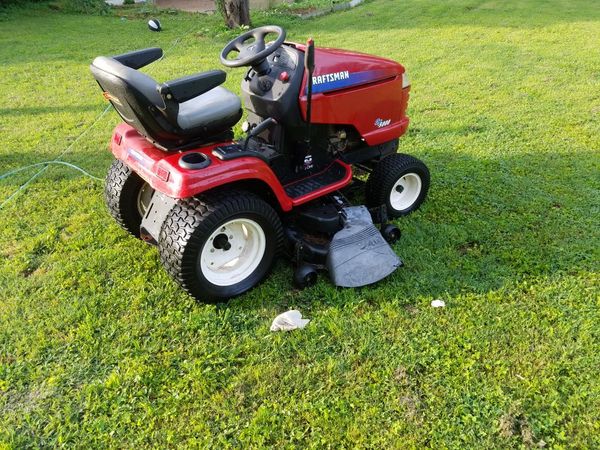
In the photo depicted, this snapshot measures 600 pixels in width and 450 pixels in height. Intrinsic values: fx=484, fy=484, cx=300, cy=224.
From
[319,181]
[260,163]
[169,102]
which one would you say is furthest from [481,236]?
[169,102]

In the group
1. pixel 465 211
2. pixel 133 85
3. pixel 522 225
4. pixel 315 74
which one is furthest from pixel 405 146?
pixel 133 85

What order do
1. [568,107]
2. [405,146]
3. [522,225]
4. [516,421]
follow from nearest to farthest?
[516,421]
[522,225]
[405,146]
[568,107]

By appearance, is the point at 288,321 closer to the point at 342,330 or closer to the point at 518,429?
the point at 342,330

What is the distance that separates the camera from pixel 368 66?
324cm

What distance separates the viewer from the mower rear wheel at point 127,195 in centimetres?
310

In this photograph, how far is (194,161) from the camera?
2.55 metres

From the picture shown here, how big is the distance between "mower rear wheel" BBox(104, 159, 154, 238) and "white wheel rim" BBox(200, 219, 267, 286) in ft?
2.24

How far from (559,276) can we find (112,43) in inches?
365

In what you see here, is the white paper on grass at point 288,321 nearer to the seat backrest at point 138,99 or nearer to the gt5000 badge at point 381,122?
the seat backrest at point 138,99

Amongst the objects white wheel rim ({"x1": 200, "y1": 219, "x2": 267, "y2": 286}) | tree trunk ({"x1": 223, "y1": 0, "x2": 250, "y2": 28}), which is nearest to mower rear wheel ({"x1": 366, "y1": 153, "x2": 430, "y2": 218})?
white wheel rim ({"x1": 200, "y1": 219, "x2": 267, "y2": 286})

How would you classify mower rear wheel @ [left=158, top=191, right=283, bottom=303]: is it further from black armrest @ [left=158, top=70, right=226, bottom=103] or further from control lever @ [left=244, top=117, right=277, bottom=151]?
black armrest @ [left=158, top=70, right=226, bottom=103]

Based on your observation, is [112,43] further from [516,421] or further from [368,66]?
[516,421]

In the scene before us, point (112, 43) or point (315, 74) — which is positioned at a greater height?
point (315, 74)

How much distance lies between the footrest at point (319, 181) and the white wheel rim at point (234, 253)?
39 centimetres
